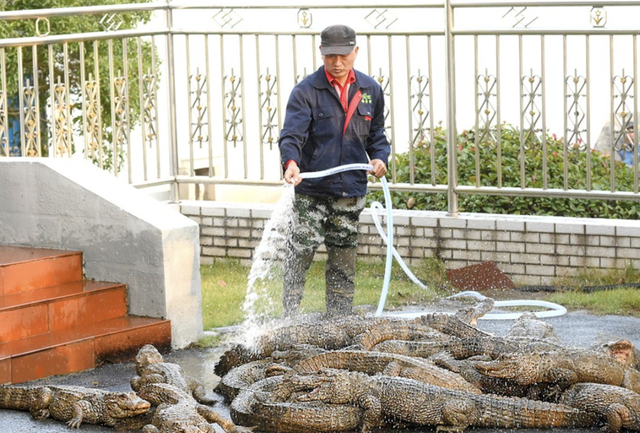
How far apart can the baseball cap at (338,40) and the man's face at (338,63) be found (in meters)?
0.06

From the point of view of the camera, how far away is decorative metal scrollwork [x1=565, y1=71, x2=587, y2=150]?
10.2m

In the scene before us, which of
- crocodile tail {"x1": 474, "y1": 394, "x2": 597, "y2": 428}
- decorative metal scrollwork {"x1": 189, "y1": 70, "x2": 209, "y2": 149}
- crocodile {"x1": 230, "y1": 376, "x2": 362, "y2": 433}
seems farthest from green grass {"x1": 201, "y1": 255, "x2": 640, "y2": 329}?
crocodile tail {"x1": 474, "y1": 394, "x2": 597, "y2": 428}

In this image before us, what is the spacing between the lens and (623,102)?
10.1 metres

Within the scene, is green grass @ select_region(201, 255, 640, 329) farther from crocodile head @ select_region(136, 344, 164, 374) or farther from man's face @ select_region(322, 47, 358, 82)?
man's face @ select_region(322, 47, 358, 82)

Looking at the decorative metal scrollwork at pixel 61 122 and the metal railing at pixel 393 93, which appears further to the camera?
the decorative metal scrollwork at pixel 61 122

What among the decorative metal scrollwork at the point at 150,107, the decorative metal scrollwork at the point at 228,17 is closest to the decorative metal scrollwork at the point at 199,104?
the decorative metal scrollwork at the point at 150,107

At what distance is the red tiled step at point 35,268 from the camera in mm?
8469

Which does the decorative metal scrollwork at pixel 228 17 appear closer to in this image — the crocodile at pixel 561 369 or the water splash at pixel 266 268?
the water splash at pixel 266 268

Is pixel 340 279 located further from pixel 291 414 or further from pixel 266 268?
pixel 266 268

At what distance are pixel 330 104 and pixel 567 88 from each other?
3.06 metres

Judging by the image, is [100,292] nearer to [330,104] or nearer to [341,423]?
[330,104]

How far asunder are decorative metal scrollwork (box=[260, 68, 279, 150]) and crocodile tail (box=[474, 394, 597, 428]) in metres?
5.59

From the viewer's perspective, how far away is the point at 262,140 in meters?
11.5

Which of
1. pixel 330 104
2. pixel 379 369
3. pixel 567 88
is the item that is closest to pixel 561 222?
pixel 567 88
